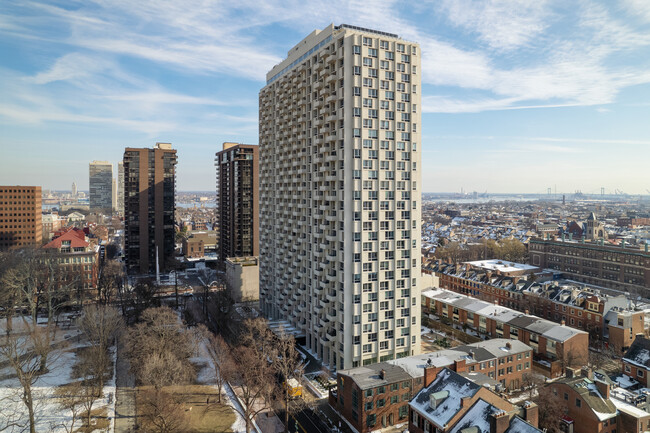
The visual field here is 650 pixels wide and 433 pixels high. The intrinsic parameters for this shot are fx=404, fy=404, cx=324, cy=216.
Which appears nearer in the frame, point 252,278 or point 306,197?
point 306,197

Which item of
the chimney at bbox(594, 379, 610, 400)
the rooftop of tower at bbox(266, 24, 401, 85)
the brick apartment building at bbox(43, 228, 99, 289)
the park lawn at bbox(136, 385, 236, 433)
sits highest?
the rooftop of tower at bbox(266, 24, 401, 85)

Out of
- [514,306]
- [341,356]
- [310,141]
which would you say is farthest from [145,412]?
[514,306]

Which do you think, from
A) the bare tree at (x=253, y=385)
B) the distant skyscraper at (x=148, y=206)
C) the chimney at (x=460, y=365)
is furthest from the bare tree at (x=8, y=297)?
the chimney at (x=460, y=365)

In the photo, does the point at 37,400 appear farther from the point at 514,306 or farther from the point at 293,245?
the point at 514,306

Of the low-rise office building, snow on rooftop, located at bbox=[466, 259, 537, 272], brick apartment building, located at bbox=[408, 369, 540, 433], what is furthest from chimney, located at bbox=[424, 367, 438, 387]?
snow on rooftop, located at bbox=[466, 259, 537, 272]

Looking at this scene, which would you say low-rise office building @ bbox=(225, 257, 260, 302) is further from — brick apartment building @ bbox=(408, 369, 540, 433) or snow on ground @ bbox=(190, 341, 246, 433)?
brick apartment building @ bbox=(408, 369, 540, 433)

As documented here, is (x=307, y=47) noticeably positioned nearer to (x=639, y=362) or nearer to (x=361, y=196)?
(x=361, y=196)
